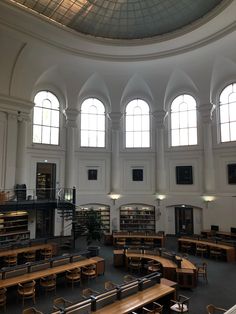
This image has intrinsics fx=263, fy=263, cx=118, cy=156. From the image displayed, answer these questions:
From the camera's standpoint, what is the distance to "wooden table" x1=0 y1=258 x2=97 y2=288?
842 cm

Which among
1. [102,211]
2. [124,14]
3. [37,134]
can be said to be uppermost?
[124,14]

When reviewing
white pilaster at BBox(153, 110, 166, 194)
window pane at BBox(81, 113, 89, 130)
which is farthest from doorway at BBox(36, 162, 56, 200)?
white pilaster at BBox(153, 110, 166, 194)

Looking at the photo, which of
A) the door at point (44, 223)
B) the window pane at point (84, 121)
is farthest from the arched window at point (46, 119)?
the door at point (44, 223)

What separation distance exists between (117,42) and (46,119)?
6.99 metres

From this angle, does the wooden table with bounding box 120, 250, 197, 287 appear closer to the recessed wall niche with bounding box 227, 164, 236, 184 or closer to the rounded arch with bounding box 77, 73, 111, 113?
the recessed wall niche with bounding box 227, 164, 236, 184

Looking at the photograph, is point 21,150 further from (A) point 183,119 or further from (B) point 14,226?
(A) point 183,119

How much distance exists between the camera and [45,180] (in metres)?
18.1

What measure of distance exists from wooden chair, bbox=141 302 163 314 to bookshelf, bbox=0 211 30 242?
9614 mm

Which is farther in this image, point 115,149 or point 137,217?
point 115,149

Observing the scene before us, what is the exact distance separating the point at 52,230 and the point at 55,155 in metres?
5.08

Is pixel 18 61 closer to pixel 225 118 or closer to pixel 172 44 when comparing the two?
pixel 172 44

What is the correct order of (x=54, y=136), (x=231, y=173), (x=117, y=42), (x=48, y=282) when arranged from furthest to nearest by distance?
1. (x=54, y=136)
2. (x=231, y=173)
3. (x=117, y=42)
4. (x=48, y=282)

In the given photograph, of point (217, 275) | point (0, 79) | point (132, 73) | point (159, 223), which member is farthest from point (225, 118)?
point (0, 79)

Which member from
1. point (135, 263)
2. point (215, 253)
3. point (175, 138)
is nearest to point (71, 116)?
point (175, 138)
